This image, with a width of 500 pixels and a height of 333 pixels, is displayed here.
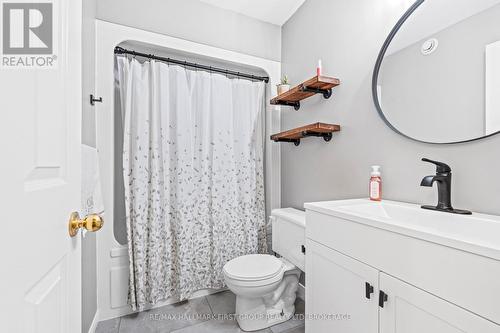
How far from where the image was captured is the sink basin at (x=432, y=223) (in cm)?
66

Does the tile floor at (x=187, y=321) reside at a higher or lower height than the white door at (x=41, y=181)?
lower

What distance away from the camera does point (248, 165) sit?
217 centimetres

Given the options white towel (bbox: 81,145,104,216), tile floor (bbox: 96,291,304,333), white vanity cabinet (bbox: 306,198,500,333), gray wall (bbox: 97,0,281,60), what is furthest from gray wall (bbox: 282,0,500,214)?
white towel (bbox: 81,145,104,216)

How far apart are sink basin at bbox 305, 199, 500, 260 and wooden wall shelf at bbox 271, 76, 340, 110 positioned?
0.82 meters

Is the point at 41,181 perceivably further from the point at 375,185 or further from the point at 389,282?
the point at 375,185

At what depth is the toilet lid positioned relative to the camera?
1.51m

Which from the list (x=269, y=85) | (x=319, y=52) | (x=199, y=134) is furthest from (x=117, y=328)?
(x=319, y=52)

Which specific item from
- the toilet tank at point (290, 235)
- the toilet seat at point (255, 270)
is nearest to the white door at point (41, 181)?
the toilet seat at point (255, 270)

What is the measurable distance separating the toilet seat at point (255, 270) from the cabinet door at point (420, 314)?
743mm

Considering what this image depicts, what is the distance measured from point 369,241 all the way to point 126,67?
1908 millimetres

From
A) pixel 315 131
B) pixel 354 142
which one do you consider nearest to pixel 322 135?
pixel 315 131

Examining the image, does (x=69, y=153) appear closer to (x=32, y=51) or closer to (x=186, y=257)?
(x=32, y=51)

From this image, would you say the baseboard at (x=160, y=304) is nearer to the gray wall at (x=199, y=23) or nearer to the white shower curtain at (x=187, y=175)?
the white shower curtain at (x=187, y=175)

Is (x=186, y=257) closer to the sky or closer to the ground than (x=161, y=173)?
closer to the ground
